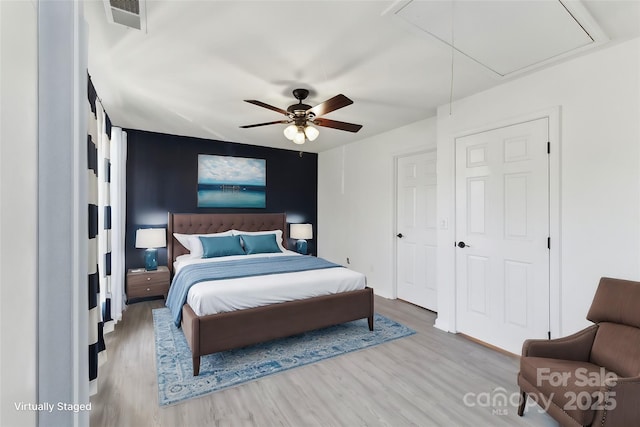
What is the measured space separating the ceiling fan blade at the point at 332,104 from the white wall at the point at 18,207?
80.4 inches

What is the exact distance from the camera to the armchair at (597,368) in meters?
1.50

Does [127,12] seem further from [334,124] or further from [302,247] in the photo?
[302,247]

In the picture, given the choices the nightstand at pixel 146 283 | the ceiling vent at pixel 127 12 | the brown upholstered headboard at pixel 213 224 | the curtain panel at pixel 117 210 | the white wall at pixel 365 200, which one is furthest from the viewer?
the brown upholstered headboard at pixel 213 224

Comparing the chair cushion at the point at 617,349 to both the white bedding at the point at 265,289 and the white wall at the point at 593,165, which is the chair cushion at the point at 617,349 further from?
the white bedding at the point at 265,289

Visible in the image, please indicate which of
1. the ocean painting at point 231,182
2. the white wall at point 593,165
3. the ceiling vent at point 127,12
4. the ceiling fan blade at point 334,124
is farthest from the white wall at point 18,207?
the ocean painting at point 231,182

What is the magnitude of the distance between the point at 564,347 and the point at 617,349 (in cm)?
26

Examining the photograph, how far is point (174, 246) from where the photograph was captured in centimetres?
448

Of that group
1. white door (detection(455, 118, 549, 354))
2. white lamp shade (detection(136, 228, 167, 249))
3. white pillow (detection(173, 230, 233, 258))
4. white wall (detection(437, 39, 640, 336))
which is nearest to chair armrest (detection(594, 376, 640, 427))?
white wall (detection(437, 39, 640, 336))

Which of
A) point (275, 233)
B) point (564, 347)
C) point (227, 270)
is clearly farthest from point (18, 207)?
point (275, 233)

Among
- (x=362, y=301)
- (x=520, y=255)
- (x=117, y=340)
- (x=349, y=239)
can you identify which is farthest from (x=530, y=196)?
(x=117, y=340)

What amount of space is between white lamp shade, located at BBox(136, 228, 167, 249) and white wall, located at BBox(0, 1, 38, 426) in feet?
12.8

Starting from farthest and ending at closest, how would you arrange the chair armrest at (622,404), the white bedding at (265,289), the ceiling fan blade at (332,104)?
1. the white bedding at (265,289)
2. the ceiling fan blade at (332,104)
3. the chair armrest at (622,404)

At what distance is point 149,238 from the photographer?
4.07 meters

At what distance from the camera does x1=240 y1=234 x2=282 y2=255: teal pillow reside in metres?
4.43
